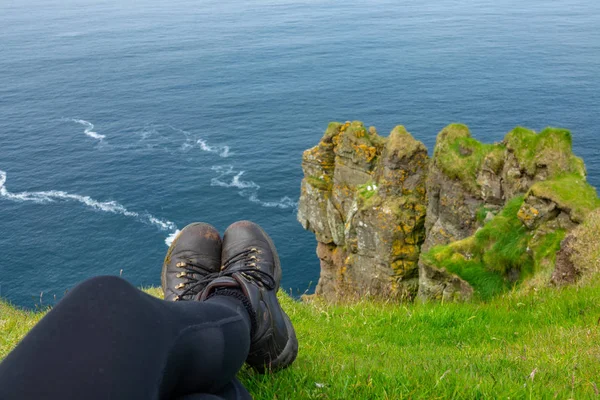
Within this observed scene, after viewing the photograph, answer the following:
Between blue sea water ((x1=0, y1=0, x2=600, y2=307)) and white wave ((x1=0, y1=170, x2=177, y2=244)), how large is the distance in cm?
29

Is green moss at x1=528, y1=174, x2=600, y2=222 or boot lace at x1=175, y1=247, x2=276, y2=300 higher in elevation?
boot lace at x1=175, y1=247, x2=276, y2=300

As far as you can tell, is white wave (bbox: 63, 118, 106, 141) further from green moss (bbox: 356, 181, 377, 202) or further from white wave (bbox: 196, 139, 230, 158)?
green moss (bbox: 356, 181, 377, 202)

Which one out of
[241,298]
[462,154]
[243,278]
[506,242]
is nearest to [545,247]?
[506,242]

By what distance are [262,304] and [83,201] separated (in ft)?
253

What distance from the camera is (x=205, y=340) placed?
454 centimetres

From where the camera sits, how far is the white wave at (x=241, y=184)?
71.1 metres

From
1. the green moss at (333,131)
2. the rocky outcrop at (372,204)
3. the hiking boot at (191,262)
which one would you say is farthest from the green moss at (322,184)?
the hiking boot at (191,262)

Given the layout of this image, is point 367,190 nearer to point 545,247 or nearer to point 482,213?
point 482,213

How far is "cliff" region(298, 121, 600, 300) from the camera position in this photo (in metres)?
18.8

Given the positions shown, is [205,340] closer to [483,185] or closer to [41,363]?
[41,363]

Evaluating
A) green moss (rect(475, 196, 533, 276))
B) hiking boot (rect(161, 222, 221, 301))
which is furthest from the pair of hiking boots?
green moss (rect(475, 196, 533, 276))

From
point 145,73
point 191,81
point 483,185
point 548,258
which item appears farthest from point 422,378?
point 145,73

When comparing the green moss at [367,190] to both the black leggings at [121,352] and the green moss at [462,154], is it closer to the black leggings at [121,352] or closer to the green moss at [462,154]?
the green moss at [462,154]

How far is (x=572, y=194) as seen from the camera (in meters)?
19.1
